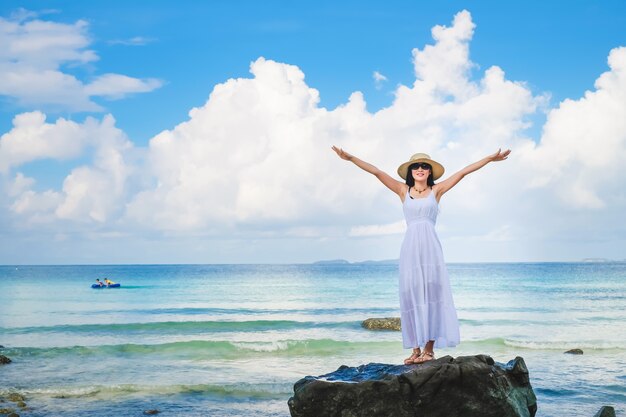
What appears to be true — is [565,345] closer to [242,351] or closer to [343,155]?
[242,351]

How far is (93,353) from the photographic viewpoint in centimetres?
2147

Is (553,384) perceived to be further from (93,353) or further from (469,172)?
(93,353)

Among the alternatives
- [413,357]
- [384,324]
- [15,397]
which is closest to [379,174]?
[413,357]

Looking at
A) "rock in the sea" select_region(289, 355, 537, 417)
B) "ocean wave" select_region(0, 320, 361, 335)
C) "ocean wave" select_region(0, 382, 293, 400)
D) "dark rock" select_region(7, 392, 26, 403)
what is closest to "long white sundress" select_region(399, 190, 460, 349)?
"rock in the sea" select_region(289, 355, 537, 417)

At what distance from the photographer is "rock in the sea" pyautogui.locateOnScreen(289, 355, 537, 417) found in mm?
7883

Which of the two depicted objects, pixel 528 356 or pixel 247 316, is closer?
pixel 528 356

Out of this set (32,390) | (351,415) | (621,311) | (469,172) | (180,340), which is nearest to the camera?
(351,415)

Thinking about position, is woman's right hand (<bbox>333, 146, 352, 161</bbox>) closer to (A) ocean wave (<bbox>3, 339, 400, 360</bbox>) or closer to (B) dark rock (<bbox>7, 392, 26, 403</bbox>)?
(B) dark rock (<bbox>7, 392, 26, 403</bbox>)

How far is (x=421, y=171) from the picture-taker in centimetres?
891

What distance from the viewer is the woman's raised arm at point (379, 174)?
909cm

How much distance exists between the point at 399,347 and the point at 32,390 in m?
11.4

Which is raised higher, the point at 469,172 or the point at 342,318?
the point at 469,172

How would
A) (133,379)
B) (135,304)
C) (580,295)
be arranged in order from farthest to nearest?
(580,295), (135,304), (133,379)

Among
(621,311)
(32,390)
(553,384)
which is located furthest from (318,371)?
(621,311)
